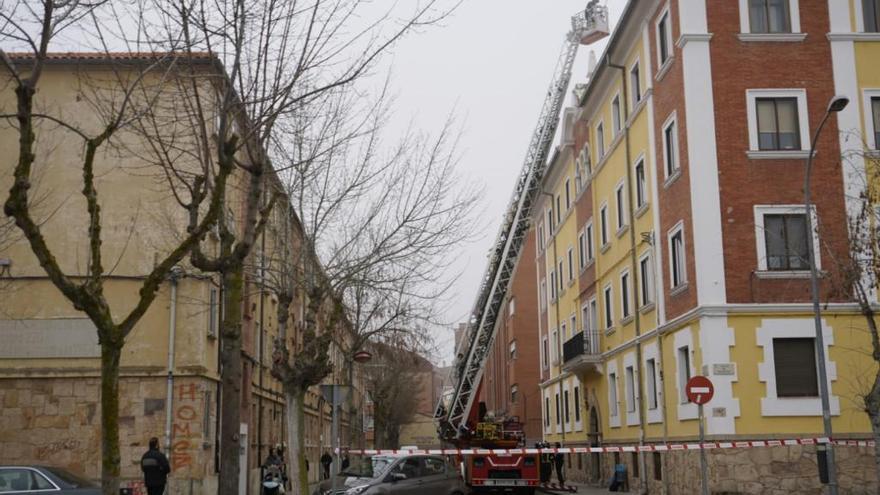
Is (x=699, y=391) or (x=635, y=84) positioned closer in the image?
(x=699, y=391)

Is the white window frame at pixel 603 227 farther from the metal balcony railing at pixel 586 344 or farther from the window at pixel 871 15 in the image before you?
the window at pixel 871 15

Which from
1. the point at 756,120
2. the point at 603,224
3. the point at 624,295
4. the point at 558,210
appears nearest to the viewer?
the point at 756,120

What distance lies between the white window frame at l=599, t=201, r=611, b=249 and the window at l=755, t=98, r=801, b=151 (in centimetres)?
1080

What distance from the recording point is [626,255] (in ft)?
102

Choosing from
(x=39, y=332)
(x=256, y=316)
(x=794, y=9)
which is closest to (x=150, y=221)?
(x=39, y=332)

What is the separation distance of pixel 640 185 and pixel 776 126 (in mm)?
6181

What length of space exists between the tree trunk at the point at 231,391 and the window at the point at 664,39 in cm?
1602

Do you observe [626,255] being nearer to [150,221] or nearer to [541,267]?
[150,221]

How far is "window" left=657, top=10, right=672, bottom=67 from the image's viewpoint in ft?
83.3

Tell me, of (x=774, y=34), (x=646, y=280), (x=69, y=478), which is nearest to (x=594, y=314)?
(x=646, y=280)

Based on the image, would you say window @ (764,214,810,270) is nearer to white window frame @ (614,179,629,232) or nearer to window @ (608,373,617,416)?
white window frame @ (614,179,629,232)

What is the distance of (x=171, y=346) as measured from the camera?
24.4 metres

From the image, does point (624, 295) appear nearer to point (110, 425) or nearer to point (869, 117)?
point (869, 117)

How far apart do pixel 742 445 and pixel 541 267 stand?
32479mm
